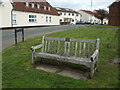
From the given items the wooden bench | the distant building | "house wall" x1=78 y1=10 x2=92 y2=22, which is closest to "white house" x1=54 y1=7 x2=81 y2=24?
"house wall" x1=78 y1=10 x2=92 y2=22

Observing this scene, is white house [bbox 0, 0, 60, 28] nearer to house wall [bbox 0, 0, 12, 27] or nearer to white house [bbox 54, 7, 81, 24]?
house wall [bbox 0, 0, 12, 27]

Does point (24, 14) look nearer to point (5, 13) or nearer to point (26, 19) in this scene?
point (26, 19)

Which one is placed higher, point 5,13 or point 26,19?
point 5,13

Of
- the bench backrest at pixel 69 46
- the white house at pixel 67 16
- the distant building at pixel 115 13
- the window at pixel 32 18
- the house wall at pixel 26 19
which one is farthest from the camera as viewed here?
the white house at pixel 67 16

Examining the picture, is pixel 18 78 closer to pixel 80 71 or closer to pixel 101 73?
pixel 80 71

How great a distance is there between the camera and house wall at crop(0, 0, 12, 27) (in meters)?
22.6

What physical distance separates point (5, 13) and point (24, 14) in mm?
4853

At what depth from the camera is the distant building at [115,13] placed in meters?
30.1

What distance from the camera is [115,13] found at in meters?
30.9

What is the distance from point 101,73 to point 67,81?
47.7 inches

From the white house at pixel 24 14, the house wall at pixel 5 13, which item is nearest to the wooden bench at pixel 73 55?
the house wall at pixel 5 13

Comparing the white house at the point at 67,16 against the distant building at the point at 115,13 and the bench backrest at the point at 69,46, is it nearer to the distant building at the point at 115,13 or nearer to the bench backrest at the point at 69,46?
the distant building at the point at 115,13

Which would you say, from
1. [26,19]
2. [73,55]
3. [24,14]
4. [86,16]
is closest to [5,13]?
[24,14]

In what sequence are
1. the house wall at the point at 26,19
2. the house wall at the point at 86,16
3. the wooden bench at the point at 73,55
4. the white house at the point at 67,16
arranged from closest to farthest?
the wooden bench at the point at 73,55 < the house wall at the point at 26,19 < the white house at the point at 67,16 < the house wall at the point at 86,16
